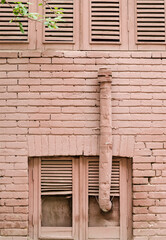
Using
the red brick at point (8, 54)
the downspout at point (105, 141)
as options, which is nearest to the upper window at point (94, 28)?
the red brick at point (8, 54)

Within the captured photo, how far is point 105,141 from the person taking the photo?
4480 mm

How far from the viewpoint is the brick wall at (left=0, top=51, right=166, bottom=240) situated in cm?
453

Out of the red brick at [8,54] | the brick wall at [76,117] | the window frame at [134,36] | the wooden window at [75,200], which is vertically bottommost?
the wooden window at [75,200]

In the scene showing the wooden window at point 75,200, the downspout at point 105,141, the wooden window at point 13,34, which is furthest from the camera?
the wooden window at point 13,34

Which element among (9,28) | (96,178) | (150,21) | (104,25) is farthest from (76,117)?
(150,21)

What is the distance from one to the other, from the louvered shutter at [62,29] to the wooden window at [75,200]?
186cm

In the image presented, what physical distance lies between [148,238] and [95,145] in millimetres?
1582

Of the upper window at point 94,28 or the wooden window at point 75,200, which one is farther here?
the upper window at point 94,28

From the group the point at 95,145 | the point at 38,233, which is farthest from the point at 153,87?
the point at 38,233

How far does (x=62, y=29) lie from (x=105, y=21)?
0.70 meters

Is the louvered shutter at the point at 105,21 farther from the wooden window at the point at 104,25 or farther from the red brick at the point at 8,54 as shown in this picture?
the red brick at the point at 8,54

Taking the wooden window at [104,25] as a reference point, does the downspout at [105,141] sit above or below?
below

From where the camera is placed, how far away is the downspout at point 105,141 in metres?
4.48

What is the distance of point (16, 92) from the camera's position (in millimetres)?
4637
